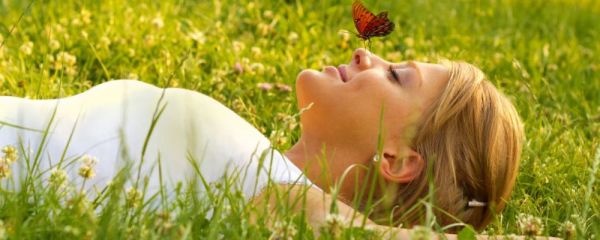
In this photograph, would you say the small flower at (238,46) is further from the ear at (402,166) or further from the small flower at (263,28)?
the ear at (402,166)

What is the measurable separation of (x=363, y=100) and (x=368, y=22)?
1.27 feet

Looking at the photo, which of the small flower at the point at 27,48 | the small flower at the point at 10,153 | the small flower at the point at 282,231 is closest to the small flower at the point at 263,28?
the small flower at the point at 27,48

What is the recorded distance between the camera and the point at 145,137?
3125 millimetres

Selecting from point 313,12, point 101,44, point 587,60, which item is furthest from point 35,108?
point 587,60

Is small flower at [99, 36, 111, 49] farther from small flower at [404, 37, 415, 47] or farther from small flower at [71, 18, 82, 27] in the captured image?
small flower at [404, 37, 415, 47]

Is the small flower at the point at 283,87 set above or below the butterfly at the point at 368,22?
below

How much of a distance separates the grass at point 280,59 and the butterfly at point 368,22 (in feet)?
1.19

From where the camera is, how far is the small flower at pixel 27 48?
15.0 ft

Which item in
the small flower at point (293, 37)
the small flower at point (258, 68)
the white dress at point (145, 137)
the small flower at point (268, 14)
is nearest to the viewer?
the white dress at point (145, 137)

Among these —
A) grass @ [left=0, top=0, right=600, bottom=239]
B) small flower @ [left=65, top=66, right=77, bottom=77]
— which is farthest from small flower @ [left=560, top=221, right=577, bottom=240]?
small flower @ [left=65, top=66, right=77, bottom=77]

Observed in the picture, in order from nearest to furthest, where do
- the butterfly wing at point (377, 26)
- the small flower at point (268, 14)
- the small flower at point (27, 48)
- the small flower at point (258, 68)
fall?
the butterfly wing at point (377, 26) < the small flower at point (27, 48) < the small flower at point (258, 68) < the small flower at point (268, 14)

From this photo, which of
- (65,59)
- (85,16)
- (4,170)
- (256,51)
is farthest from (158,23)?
(4,170)

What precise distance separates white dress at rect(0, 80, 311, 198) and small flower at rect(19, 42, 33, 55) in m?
1.31

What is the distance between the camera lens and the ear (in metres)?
3.30
